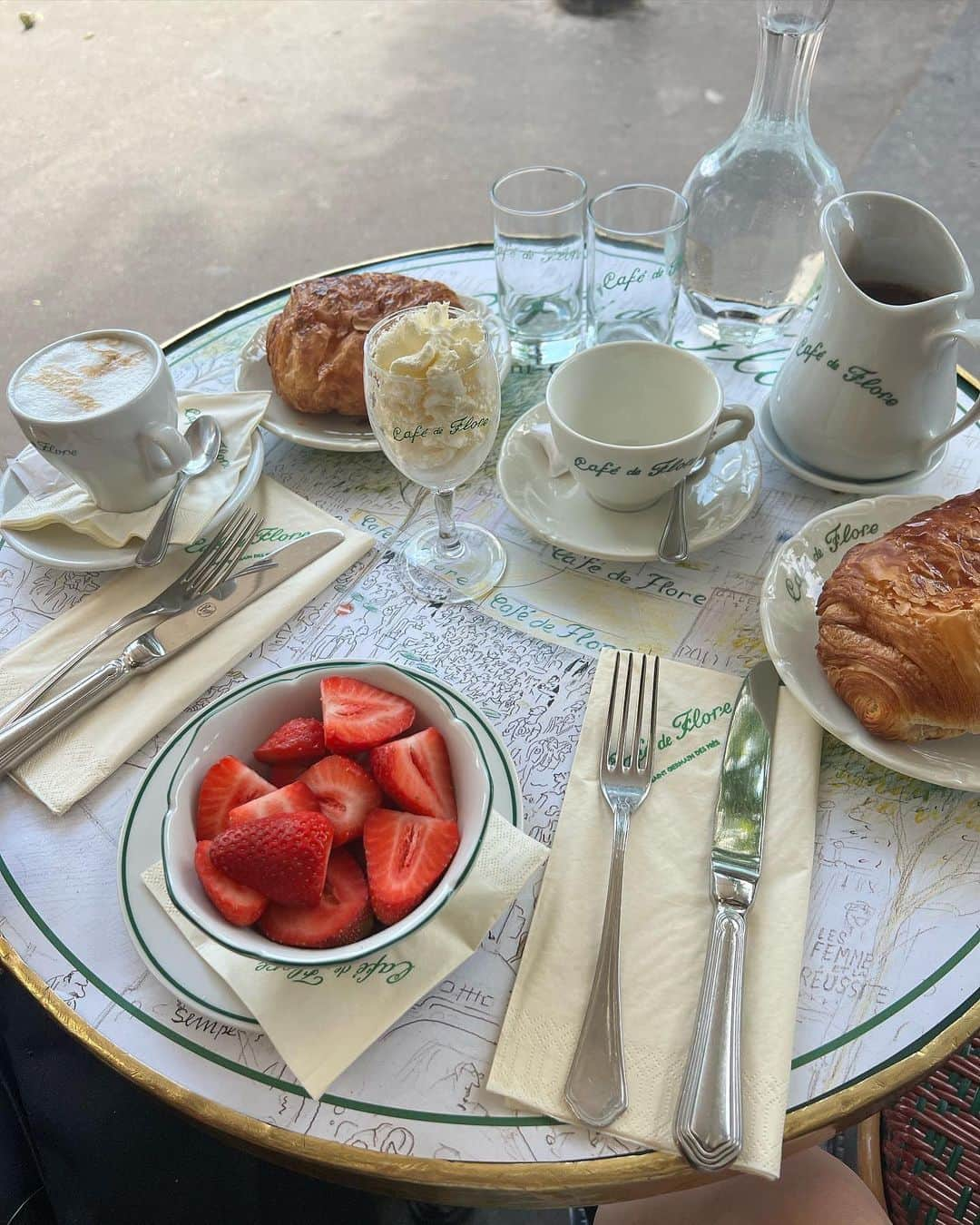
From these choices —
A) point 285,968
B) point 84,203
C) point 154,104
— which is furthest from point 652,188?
point 154,104

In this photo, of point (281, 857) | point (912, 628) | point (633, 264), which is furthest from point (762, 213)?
point (281, 857)

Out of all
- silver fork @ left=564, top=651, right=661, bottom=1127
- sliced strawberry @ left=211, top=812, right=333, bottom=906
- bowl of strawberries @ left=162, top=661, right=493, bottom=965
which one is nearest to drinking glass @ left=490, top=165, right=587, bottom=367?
silver fork @ left=564, top=651, right=661, bottom=1127

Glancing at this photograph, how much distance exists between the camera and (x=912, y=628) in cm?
75

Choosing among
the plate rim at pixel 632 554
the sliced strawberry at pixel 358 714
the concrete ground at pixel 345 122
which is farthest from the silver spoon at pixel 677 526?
the concrete ground at pixel 345 122

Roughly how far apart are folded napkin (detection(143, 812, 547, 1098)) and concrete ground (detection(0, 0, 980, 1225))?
232cm

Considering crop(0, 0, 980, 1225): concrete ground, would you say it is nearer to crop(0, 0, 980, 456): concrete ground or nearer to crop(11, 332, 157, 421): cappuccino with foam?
crop(0, 0, 980, 456): concrete ground

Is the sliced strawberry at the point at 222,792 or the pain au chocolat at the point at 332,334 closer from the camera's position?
the sliced strawberry at the point at 222,792

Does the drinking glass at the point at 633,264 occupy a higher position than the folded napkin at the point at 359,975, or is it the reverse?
the drinking glass at the point at 633,264

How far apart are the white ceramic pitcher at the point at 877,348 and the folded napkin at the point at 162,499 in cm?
59

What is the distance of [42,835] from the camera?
2.51 feet

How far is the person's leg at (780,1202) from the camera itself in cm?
79

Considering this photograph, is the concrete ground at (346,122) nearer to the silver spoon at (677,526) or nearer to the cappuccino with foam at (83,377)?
the cappuccino with foam at (83,377)

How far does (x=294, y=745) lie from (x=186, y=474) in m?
0.43

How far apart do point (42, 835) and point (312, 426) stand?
54 cm
